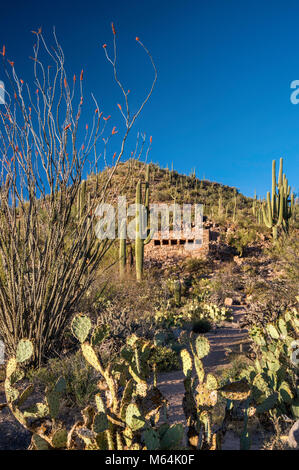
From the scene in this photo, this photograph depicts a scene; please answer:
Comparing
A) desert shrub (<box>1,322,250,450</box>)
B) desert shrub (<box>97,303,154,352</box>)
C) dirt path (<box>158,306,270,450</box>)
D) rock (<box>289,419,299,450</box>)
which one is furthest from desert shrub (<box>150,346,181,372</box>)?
rock (<box>289,419,299,450</box>)

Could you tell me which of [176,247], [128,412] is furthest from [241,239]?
[128,412]

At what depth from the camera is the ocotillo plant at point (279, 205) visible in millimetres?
16280

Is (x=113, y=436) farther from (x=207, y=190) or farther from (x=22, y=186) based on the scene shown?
(x=207, y=190)

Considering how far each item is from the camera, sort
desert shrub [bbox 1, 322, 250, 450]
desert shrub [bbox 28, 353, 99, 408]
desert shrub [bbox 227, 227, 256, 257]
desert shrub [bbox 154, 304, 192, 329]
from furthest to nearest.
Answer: desert shrub [bbox 227, 227, 256, 257], desert shrub [bbox 154, 304, 192, 329], desert shrub [bbox 28, 353, 99, 408], desert shrub [bbox 1, 322, 250, 450]

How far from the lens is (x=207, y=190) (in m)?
31.3

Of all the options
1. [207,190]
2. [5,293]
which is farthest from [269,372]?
[207,190]

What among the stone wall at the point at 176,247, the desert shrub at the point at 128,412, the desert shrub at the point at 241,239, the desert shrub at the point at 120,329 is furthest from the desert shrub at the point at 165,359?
the desert shrub at the point at 241,239

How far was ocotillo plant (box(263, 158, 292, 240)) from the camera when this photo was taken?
53.4 feet

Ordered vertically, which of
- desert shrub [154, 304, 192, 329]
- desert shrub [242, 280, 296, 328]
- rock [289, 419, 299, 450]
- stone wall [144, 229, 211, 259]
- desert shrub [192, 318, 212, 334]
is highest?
stone wall [144, 229, 211, 259]

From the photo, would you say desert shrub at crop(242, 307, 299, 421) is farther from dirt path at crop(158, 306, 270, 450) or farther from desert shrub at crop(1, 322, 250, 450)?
desert shrub at crop(1, 322, 250, 450)

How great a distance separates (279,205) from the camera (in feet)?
54.9

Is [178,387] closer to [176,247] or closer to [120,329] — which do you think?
[120,329]

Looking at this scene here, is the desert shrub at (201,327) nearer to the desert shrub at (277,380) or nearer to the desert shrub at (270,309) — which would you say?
the desert shrub at (270,309)

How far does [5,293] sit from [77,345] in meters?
1.35
